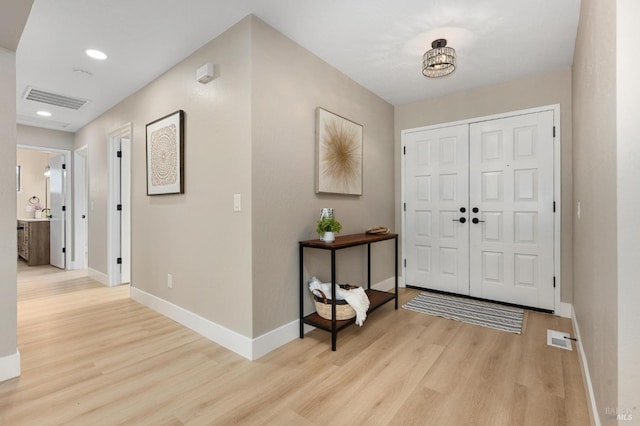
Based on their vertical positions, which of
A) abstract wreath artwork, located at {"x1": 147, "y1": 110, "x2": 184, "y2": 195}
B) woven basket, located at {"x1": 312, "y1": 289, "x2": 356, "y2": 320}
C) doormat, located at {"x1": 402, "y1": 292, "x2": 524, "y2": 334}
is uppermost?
abstract wreath artwork, located at {"x1": 147, "y1": 110, "x2": 184, "y2": 195}

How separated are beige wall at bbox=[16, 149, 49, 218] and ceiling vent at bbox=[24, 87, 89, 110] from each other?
12.8 feet

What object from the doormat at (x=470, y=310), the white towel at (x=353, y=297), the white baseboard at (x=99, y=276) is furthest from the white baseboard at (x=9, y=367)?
the doormat at (x=470, y=310)

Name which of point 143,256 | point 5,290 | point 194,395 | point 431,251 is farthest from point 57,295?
point 431,251

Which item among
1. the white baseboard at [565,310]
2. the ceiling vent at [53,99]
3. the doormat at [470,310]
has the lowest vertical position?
the doormat at [470,310]

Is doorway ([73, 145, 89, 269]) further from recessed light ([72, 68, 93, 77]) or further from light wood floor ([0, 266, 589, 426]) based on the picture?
light wood floor ([0, 266, 589, 426])

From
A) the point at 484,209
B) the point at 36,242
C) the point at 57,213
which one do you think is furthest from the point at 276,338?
the point at 36,242

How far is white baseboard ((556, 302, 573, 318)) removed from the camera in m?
2.84

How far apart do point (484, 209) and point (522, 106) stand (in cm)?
110

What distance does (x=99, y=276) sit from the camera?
4.26 metres

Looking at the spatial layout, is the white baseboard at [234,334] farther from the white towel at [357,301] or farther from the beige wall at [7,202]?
the beige wall at [7,202]

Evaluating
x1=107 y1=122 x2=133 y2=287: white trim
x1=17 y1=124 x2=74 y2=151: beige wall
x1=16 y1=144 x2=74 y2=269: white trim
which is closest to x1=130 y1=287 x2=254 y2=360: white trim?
x1=107 y1=122 x2=133 y2=287: white trim

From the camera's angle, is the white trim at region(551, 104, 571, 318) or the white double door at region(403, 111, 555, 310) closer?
the white trim at region(551, 104, 571, 318)

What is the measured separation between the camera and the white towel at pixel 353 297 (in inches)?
90.0

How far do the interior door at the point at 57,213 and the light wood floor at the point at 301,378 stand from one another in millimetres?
3079
